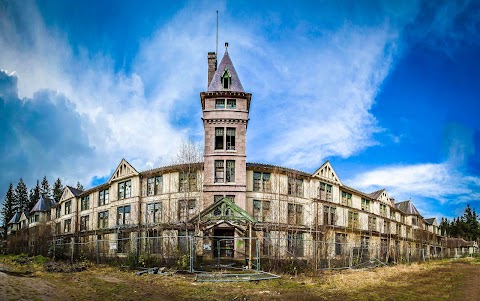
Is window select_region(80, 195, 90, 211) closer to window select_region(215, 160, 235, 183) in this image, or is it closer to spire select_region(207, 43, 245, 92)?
window select_region(215, 160, 235, 183)

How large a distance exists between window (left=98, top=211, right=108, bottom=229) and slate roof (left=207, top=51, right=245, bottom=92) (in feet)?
76.2

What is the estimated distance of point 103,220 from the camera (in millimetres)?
48594

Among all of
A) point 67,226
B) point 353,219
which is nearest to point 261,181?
point 353,219

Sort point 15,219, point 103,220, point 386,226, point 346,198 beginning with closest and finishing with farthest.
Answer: point 103,220
point 346,198
point 386,226
point 15,219

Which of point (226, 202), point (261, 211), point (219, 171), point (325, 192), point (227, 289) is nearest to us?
point (227, 289)

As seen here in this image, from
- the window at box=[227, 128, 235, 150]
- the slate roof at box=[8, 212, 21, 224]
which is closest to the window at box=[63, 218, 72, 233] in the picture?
the window at box=[227, 128, 235, 150]

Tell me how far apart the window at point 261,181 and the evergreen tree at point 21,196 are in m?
81.8

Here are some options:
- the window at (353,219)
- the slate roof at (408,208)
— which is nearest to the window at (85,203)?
the window at (353,219)

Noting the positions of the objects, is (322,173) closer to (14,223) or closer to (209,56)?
(209,56)

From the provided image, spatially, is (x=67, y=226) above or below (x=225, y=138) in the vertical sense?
below

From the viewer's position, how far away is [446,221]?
417ft

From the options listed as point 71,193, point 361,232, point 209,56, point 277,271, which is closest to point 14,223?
point 71,193

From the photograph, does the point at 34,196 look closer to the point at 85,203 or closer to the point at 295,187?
the point at 85,203

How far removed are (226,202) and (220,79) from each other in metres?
14.3
